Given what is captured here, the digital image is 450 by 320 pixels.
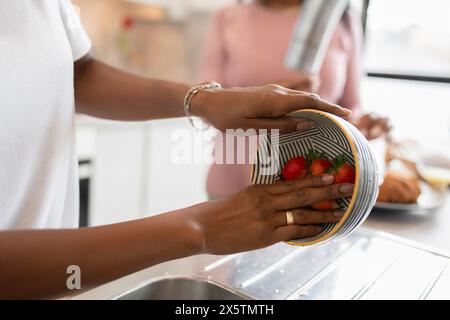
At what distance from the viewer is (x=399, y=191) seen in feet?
3.21

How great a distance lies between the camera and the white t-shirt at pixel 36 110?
52 cm

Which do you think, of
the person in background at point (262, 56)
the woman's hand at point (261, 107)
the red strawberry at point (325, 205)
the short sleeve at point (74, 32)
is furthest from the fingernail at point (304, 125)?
the person in background at point (262, 56)

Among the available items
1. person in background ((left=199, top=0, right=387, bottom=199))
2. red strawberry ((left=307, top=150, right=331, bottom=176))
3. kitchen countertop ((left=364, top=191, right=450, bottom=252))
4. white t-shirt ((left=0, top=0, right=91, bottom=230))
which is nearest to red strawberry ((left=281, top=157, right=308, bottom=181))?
red strawberry ((left=307, top=150, right=331, bottom=176))

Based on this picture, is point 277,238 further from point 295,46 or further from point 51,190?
point 295,46

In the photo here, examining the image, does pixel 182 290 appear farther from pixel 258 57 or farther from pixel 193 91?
pixel 258 57

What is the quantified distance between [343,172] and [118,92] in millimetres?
390

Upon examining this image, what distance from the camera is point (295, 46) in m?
0.90

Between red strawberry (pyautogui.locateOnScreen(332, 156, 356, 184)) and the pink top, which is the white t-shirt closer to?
red strawberry (pyautogui.locateOnScreen(332, 156, 356, 184))

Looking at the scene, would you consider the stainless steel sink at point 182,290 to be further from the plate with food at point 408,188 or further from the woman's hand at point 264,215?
the plate with food at point 408,188

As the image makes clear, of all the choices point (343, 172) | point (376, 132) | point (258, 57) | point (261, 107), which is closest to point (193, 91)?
point (261, 107)

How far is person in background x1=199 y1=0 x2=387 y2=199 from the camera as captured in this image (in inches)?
48.3
